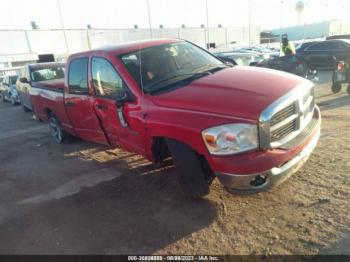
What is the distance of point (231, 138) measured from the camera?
120 inches

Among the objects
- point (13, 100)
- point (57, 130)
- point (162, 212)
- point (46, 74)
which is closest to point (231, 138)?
point (162, 212)

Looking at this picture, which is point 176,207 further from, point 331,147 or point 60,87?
point 60,87

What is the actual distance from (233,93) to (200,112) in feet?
1.42

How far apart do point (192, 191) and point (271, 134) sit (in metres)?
1.12

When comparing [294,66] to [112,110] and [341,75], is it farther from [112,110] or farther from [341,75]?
[112,110]

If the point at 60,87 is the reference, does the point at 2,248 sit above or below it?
below

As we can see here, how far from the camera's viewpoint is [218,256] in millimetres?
2910

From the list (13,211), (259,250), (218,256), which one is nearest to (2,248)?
(13,211)

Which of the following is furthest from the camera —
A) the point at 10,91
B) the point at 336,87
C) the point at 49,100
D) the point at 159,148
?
the point at 10,91

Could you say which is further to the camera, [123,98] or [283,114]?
[123,98]

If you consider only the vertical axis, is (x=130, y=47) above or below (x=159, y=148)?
above

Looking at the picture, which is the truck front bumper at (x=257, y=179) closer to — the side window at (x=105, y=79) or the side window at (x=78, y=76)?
the side window at (x=105, y=79)

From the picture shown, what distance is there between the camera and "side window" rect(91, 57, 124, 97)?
4.23 m

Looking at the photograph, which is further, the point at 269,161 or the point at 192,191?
the point at 192,191
